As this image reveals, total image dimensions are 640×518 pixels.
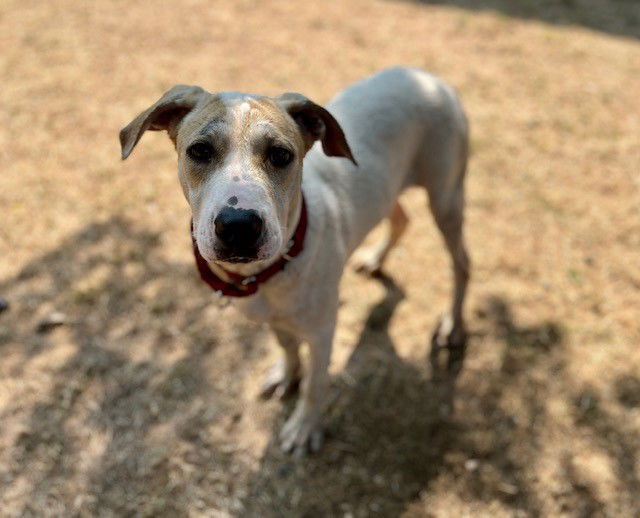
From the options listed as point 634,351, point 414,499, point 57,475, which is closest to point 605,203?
point 634,351

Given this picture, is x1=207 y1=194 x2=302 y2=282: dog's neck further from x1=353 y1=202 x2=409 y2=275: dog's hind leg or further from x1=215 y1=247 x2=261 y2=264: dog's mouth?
x1=353 y1=202 x2=409 y2=275: dog's hind leg

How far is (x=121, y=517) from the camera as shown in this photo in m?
3.57

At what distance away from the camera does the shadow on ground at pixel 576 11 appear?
8.58 meters

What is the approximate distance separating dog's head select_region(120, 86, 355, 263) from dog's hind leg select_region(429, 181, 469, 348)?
132 centimetres

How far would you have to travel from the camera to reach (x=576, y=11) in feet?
29.0

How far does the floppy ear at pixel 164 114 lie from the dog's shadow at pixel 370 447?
2.23 m

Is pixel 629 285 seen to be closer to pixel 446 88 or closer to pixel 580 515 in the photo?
pixel 580 515

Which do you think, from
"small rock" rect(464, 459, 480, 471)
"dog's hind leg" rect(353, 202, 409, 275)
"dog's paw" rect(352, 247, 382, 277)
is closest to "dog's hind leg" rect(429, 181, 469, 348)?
"dog's hind leg" rect(353, 202, 409, 275)

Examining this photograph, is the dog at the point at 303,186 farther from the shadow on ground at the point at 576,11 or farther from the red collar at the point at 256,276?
the shadow on ground at the point at 576,11

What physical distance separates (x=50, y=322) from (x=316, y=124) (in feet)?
9.26

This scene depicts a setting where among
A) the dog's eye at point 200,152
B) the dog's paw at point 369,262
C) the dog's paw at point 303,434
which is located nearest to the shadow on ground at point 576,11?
the dog's paw at point 369,262

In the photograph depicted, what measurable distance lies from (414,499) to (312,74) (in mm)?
5364

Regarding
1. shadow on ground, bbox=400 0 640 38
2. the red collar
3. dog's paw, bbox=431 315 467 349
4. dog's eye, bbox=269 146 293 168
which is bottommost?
dog's paw, bbox=431 315 467 349

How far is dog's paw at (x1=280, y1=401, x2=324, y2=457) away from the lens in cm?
389
